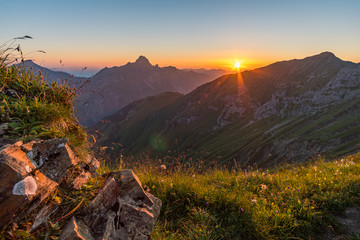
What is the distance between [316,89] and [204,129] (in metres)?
103

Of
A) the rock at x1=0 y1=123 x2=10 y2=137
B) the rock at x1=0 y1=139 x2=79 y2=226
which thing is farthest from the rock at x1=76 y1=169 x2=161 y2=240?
the rock at x1=0 y1=123 x2=10 y2=137

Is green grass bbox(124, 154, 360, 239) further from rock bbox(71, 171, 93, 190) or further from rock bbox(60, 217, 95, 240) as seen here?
rock bbox(71, 171, 93, 190)

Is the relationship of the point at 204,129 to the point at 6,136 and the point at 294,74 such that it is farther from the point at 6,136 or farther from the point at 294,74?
the point at 6,136

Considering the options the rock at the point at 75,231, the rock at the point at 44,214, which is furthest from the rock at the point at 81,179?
the rock at the point at 75,231

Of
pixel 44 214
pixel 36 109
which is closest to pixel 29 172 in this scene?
pixel 44 214

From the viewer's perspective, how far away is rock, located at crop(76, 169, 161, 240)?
3178 mm

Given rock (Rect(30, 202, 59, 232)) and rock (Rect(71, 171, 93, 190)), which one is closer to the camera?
rock (Rect(30, 202, 59, 232))

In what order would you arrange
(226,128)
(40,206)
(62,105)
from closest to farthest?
(40,206), (62,105), (226,128)

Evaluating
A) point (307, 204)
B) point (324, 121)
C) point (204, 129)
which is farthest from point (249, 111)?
point (307, 204)

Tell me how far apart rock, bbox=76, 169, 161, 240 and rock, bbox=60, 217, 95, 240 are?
0.31ft

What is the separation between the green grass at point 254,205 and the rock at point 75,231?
4.27 feet

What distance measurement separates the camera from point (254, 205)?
4.48 meters

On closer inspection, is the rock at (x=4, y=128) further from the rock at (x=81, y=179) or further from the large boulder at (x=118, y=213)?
the large boulder at (x=118, y=213)

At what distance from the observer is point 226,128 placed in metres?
175
